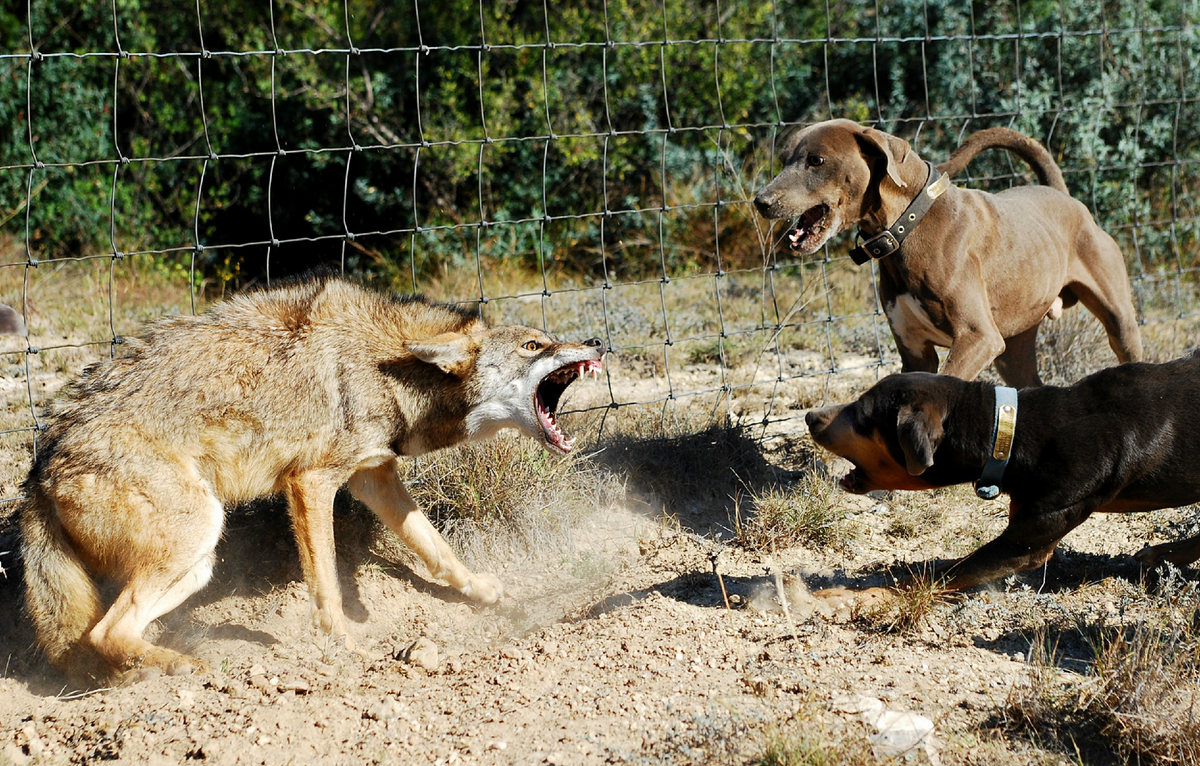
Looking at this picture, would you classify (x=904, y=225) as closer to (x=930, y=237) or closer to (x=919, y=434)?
(x=930, y=237)

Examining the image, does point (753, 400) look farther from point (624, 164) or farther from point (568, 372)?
point (624, 164)

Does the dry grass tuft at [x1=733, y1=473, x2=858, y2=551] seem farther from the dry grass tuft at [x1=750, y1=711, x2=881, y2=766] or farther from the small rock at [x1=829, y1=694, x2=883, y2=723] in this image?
the dry grass tuft at [x1=750, y1=711, x2=881, y2=766]

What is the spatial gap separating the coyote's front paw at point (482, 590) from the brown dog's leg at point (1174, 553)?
310cm

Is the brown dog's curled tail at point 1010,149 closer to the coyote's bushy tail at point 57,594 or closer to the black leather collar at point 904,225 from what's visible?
the black leather collar at point 904,225

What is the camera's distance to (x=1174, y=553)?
185 inches

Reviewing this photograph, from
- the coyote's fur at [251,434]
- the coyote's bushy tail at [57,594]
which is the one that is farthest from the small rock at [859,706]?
the coyote's bushy tail at [57,594]

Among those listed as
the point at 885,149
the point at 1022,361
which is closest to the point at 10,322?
the point at 885,149

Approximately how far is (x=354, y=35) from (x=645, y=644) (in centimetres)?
938

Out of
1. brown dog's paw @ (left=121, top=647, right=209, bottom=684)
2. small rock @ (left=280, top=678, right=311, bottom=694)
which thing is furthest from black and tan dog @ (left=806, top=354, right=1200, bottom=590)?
brown dog's paw @ (left=121, top=647, right=209, bottom=684)

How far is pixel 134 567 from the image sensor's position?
4160 mm

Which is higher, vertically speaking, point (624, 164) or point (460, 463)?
point (624, 164)

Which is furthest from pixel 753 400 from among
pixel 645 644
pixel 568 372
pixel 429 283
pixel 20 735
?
pixel 20 735

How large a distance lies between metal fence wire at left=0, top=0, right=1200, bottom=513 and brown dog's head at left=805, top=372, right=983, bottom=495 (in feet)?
12.7

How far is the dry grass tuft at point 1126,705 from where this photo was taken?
3.29m
